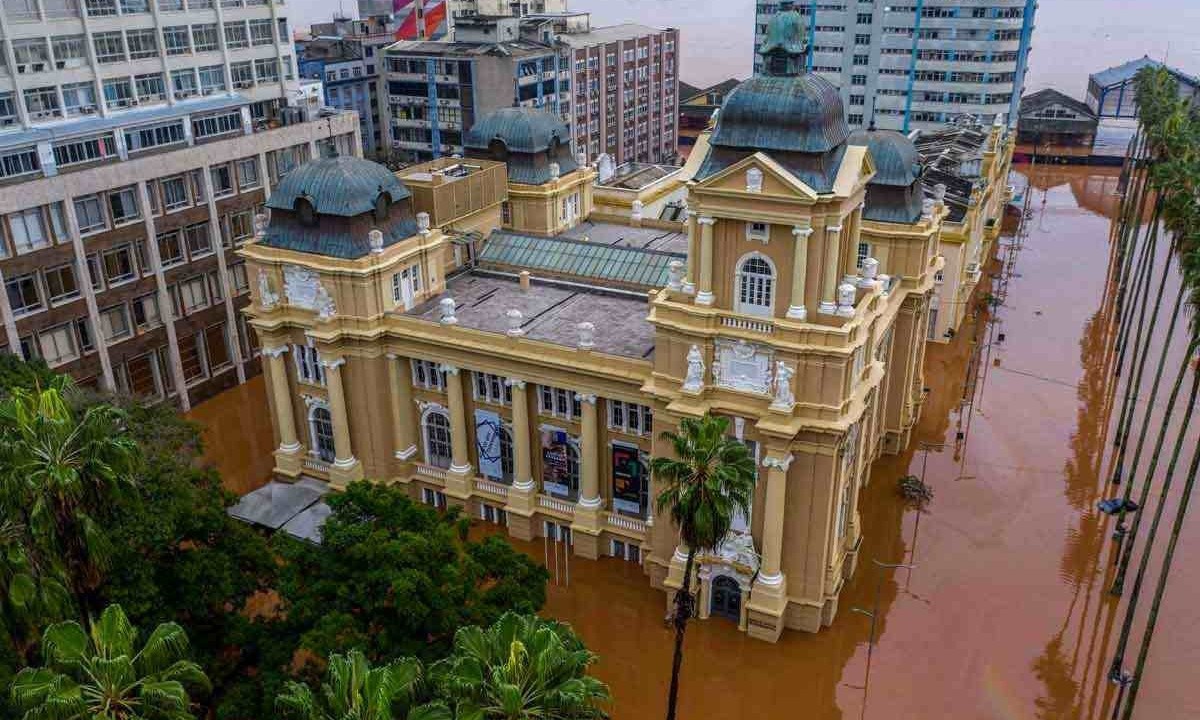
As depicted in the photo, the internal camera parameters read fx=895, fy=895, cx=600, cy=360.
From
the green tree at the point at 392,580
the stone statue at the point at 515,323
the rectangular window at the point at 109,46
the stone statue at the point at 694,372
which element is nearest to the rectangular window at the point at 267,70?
the rectangular window at the point at 109,46

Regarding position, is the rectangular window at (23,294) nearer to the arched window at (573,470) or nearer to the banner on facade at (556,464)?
the banner on facade at (556,464)

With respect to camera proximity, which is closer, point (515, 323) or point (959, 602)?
point (959, 602)

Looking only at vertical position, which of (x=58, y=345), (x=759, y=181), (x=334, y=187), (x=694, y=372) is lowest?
(x=58, y=345)

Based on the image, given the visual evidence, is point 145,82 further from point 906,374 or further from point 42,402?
point 906,374

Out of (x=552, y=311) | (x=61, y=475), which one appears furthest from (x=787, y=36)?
(x=61, y=475)

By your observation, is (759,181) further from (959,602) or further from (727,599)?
(959,602)

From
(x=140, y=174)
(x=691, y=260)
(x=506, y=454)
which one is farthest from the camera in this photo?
(x=140, y=174)
